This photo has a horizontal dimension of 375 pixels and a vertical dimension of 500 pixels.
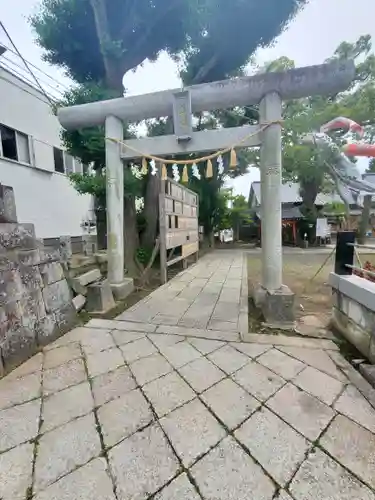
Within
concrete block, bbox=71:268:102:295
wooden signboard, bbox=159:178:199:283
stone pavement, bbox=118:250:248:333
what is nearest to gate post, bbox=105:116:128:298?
concrete block, bbox=71:268:102:295

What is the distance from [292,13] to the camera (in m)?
5.32

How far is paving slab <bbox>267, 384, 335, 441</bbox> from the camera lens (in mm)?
1440

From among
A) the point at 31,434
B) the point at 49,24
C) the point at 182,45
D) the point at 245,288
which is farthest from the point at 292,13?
the point at 31,434

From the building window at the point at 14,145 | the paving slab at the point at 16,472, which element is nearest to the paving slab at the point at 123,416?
the paving slab at the point at 16,472

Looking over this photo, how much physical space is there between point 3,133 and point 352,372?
8995mm

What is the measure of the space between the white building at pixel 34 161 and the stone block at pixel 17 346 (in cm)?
568

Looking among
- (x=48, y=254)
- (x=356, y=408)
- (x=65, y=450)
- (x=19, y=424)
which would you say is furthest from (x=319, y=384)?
(x=48, y=254)

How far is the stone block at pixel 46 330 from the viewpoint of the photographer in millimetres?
2482

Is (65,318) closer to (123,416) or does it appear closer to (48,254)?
(48,254)

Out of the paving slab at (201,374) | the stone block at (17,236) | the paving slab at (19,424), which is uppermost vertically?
the stone block at (17,236)

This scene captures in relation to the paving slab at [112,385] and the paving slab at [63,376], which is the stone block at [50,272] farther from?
the paving slab at [112,385]

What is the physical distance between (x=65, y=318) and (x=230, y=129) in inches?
139

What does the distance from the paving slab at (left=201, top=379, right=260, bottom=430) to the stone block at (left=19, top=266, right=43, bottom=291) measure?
1.96 meters

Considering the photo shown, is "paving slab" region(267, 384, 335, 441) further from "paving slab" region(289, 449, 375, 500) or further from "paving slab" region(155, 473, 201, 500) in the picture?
"paving slab" region(155, 473, 201, 500)
